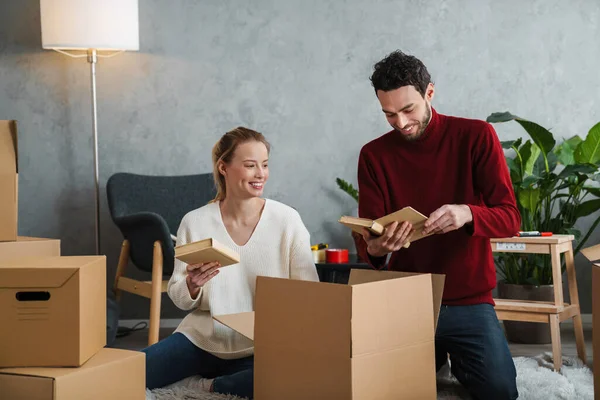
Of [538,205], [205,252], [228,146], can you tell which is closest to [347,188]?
[538,205]

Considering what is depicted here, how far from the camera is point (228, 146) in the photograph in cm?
256

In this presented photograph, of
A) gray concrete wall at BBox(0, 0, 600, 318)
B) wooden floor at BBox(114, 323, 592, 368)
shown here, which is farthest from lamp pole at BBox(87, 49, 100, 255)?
wooden floor at BBox(114, 323, 592, 368)

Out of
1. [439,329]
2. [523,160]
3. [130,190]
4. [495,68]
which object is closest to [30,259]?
[439,329]

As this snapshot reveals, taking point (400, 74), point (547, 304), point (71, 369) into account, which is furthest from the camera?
point (547, 304)

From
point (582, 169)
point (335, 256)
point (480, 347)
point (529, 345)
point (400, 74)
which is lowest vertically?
point (529, 345)

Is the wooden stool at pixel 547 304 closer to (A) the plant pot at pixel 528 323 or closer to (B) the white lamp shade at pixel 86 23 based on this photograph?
(A) the plant pot at pixel 528 323

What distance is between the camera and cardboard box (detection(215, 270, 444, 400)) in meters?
1.67

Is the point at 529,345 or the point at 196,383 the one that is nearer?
the point at 196,383

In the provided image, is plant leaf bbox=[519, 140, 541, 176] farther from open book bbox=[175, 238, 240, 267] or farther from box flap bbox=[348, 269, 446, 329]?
open book bbox=[175, 238, 240, 267]

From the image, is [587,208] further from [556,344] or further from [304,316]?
[304,316]

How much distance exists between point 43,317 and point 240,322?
59 cm

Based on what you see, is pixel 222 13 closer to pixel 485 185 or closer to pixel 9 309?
pixel 485 185

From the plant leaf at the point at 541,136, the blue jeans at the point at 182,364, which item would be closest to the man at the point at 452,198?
the blue jeans at the point at 182,364

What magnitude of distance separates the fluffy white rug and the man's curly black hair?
3.44 feet
